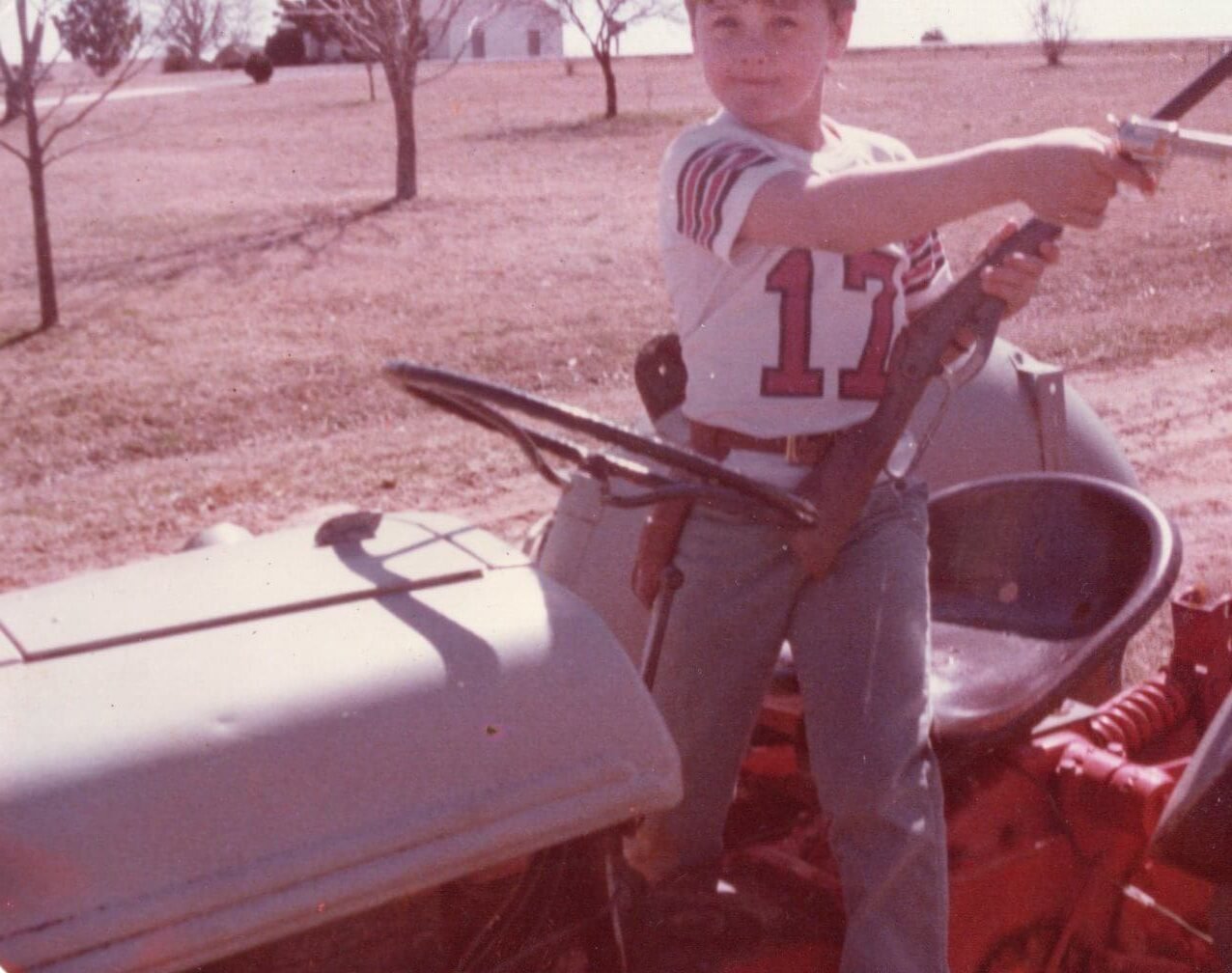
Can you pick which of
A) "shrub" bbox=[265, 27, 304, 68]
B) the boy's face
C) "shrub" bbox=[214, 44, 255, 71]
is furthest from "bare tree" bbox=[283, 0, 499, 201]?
"shrub" bbox=[265, 27, 304, 68]

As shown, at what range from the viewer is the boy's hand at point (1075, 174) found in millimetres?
1922

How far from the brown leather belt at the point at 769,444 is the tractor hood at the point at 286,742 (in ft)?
1.69

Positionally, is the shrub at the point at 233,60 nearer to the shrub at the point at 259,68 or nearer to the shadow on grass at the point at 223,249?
the shrub at the point at 259,68

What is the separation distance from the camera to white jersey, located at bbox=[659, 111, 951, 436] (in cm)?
227

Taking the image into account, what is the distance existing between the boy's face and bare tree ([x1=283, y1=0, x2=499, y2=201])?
11.4m

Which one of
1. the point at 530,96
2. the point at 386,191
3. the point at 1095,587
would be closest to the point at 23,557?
the point at 1095,587

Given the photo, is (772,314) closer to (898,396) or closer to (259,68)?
(898,396)

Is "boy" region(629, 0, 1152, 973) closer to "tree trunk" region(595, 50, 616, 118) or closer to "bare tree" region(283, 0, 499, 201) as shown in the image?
"bare tree" region(283, 0, 499, 201)

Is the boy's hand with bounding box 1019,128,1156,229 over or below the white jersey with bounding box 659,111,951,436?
over

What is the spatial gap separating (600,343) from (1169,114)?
8.29m

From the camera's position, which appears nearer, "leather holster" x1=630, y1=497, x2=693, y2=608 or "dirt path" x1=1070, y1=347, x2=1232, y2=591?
"leather holster" x1=630, y1=497, x2=693, y2=608

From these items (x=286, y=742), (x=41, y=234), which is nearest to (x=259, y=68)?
(x=41, y=234)

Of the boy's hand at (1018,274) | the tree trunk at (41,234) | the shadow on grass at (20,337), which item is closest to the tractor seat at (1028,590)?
the boy's hand at (1018,274)

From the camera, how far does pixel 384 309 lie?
12.2 m
